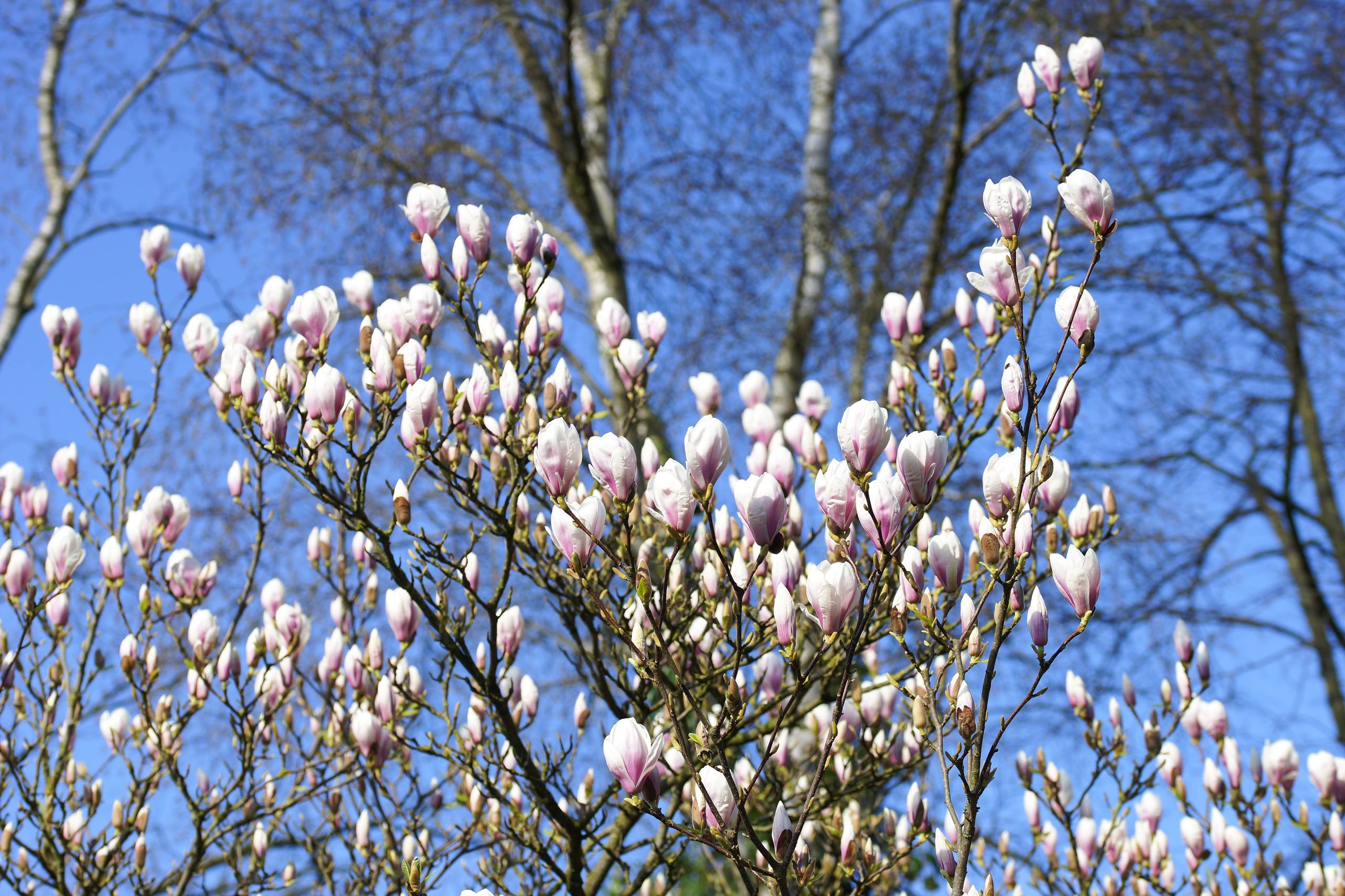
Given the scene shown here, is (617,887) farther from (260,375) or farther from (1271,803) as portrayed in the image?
(260,375)

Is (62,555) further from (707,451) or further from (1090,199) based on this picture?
(1090,199)

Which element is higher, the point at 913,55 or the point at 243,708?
the point at 913,55

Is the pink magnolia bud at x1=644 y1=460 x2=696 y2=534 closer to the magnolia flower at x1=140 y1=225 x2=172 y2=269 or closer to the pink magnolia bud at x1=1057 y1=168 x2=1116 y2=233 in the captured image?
the pink magnolia bud at x1=1057 y1=168 x2=1116 y2=233

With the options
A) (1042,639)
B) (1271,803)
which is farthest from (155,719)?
(1271,803)

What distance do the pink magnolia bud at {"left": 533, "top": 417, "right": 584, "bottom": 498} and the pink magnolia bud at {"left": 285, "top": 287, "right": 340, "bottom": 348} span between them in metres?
0.78

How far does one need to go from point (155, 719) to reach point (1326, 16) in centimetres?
692

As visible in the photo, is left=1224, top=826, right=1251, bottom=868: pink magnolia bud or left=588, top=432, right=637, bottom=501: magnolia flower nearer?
left=588, top=432, right=637, bottom=501: magnolia flower

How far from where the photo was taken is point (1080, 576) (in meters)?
1.60

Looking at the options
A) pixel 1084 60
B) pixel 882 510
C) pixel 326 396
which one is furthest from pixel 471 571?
pixel 1084 60

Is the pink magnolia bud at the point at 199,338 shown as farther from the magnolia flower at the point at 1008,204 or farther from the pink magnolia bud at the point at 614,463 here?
the magnolia flower at the point at 1008,204

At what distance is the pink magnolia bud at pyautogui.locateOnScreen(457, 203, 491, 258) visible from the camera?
2113 mm

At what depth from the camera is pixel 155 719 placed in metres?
2.90

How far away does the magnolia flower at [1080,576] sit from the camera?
1.59m

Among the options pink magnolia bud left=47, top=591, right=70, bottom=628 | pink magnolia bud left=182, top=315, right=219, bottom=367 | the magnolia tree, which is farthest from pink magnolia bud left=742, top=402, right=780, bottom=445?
pink magnolia bud left=47, top=591, right=70, bottom=628
